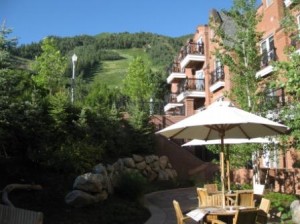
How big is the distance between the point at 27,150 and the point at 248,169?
10.9 meters

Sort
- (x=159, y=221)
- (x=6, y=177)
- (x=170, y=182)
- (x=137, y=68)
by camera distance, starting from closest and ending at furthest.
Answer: (x=159, y=221)
(x=6, y=177)
(x=170, y=182)
(x=137, y=68)

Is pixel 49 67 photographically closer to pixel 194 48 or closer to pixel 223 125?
pixel 194 48

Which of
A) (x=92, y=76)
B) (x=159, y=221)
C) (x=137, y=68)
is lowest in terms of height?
(x=159, y=221)

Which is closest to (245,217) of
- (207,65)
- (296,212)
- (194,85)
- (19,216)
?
(296,212)

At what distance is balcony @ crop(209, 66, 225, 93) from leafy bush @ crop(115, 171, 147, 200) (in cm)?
1718

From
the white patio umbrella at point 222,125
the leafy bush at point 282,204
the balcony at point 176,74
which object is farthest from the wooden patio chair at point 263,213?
the balcony at point 176,74

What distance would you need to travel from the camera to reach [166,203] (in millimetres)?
15477

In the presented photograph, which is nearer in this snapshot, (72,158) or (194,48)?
(72,158)

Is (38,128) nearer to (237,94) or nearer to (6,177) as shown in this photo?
(6,177)

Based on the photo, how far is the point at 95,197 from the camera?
40.4 ft

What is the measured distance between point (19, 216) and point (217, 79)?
24828 millimetres

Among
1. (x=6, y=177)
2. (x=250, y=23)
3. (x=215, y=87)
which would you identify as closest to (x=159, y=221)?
(x=6, y=177)

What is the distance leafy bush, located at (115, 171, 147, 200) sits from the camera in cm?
1401

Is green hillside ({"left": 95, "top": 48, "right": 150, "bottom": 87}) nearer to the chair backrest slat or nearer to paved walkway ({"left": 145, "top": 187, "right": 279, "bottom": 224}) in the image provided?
paved walkway ({"left": 145, "top": 187, "right": 279, "bottom": 224})
